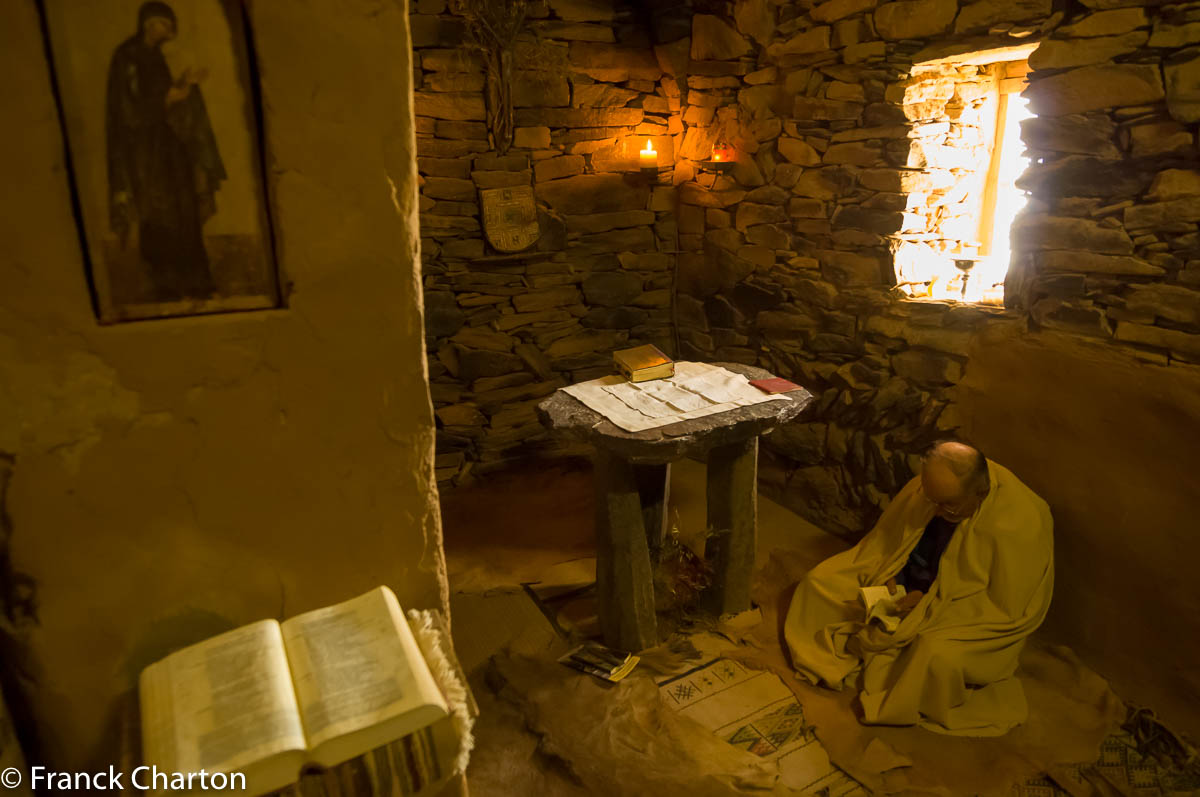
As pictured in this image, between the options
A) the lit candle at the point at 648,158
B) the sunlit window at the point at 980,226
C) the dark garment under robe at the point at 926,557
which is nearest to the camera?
the dark garment under robe at the point at 926,557

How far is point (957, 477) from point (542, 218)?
3.04m

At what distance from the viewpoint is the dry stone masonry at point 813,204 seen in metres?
2.85

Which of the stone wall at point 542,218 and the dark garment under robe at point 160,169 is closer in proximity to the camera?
the dark garment under robe at point 160,169

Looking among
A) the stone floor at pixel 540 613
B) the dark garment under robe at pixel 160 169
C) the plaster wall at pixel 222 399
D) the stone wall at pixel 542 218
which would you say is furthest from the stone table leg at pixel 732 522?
the dark garment under robe at pixel 160 169

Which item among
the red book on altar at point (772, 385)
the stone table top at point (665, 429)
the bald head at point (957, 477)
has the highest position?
the red book on altar at point (772, 385)

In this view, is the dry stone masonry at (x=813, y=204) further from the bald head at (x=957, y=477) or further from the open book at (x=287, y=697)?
the open book at (x=287, y=697)

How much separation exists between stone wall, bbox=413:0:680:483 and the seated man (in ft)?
8.88

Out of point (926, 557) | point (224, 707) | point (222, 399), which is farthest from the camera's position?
point (926, 557)

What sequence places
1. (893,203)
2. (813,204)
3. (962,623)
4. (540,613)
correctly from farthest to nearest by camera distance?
(813,204)
(893,203)
(540,613)
(962,623)

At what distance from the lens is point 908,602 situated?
3.12m

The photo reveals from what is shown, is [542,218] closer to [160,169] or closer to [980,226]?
[980,226]

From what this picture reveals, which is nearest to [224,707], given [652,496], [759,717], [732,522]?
[759,717]

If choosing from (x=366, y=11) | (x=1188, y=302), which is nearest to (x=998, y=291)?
(x=1188, y=302)

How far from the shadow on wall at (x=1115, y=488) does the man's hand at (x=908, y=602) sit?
0.69m
